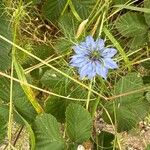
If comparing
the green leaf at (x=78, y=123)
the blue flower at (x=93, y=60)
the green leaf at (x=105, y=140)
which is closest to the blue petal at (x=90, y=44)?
the blue flower at (x=93, y=60)

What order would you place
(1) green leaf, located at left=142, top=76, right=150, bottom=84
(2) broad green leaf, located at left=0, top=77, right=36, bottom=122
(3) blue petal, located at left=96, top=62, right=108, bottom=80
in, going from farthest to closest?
(1) green leaf, located at left=142, top=76, right=150, bottom=84, (2) broad green leaf, located at left=0, top=77, right=36, bottom=122, (3) blue petal, located at left=96, top=62, right=108, bottom=80

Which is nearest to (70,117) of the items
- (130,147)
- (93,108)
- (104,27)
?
(93,108)

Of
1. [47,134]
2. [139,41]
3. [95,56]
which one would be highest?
[139,41]

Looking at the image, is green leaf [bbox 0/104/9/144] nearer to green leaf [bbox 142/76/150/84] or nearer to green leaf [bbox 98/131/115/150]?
green leaf [bbox 98/131/115/150]

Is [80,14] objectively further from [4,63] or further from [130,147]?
[130,147]

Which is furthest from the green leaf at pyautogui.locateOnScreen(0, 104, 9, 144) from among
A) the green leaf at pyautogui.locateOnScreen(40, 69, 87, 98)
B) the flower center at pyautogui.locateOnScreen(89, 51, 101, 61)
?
the flower center at pyautogui.locateOnScreen(89, 51, 101, 61)

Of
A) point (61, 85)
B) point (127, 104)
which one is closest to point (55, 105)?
point (61, 85)

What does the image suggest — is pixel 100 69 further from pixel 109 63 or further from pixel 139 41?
pixel 139 41

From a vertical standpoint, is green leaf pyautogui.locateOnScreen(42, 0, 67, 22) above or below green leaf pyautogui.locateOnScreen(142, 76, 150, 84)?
above
